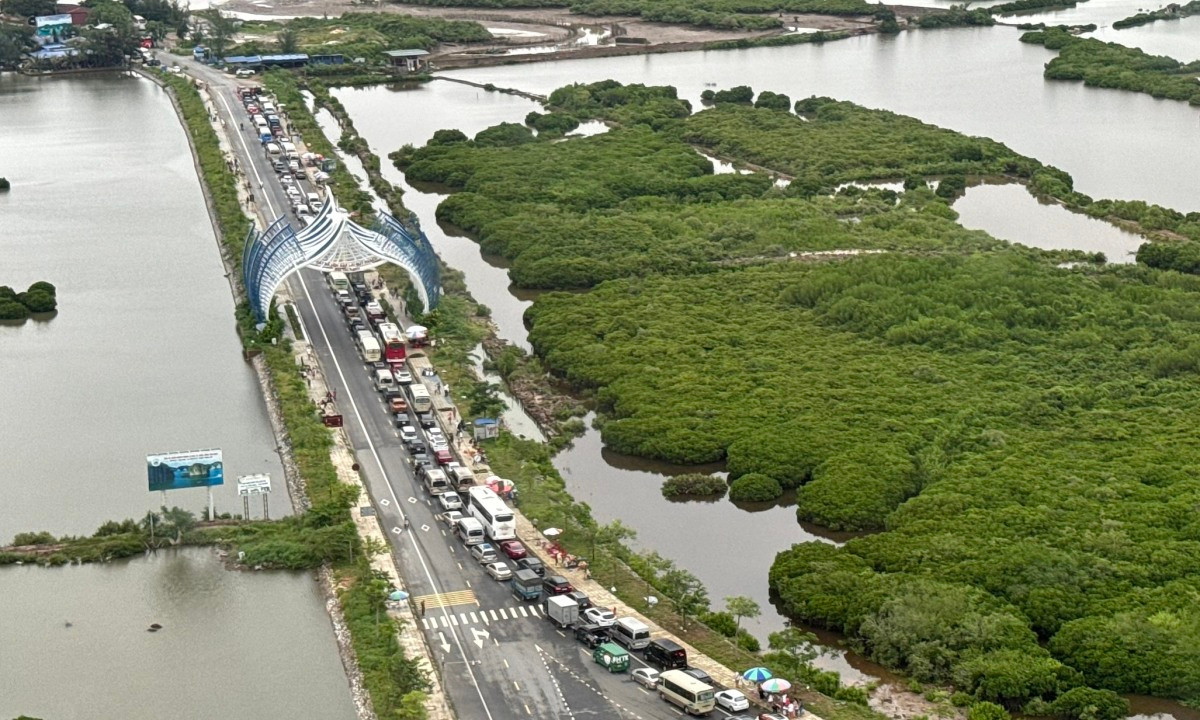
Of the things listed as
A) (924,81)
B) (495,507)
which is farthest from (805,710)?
(924,81)

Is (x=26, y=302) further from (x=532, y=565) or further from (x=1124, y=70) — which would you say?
(x=1124, y=70)

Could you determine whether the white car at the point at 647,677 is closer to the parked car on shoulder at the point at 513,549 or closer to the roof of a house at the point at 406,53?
the parked car on shoulder at the point at 513,549

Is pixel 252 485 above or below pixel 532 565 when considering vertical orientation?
above

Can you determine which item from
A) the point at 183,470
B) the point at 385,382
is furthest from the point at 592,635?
the point at 385,382

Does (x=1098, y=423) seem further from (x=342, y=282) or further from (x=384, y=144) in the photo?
(x=384, y=144)

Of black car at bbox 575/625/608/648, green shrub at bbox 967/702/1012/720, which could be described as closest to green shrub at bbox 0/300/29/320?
black car at bbox 575/625/608/648

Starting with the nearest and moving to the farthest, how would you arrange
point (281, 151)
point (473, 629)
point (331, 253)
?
point (473, 629)
point (331, 253)
point (281, 151)

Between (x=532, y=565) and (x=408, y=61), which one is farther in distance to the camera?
(x=408, y=61)

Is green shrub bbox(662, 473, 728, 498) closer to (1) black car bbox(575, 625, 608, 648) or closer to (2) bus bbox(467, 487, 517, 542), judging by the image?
(2) bus bbox(467, 487, 517, 542)
